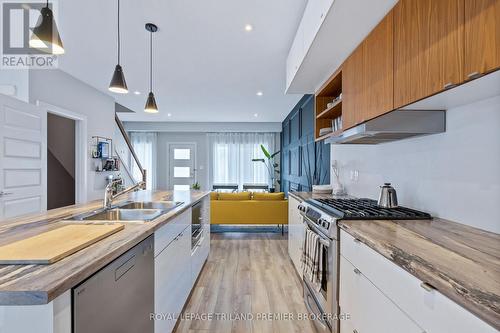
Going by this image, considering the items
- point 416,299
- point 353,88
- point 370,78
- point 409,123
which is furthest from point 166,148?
point 416,299

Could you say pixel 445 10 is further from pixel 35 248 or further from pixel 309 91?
pixel 309 91

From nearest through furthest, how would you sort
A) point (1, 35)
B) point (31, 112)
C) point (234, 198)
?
point (1, 35) → point (31, 112) → point (234, 198)

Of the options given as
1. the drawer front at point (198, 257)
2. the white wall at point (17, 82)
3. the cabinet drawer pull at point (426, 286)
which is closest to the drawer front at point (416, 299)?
the cabinet drawer pull at point (426, 286)

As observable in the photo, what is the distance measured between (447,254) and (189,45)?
302 centimetres

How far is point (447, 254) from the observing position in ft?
2.94

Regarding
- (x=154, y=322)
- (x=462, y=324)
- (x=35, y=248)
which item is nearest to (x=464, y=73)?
(x=462, y=324)

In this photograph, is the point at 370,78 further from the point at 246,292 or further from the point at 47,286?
the point at 246,292

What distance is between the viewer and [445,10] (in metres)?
1.01

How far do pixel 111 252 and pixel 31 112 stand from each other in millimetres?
3199

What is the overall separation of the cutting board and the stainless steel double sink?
1.15ft

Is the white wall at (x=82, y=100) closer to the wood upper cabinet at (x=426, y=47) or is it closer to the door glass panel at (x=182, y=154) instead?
the door glass panel at (x=182, y=154)

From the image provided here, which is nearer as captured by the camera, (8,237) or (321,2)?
(8,237)

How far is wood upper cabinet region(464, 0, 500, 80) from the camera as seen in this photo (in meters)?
0.79

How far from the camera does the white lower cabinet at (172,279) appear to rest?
150cm
